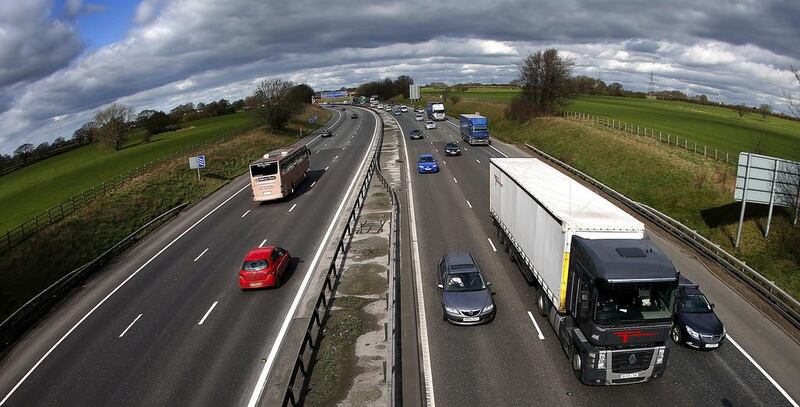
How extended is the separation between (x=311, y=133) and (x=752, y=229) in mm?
75530

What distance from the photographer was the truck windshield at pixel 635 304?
1103 cm

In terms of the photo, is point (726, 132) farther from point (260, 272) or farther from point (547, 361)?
point (260, 272)

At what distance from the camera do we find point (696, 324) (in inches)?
544

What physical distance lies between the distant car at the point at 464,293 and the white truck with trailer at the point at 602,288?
6.57ft

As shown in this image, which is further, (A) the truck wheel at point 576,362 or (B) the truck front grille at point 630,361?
(A) the truck wheel at point 576,362

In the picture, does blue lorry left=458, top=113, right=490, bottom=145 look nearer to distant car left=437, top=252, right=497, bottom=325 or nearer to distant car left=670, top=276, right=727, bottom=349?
distant car left=437, top=252, right=497, bottom=325

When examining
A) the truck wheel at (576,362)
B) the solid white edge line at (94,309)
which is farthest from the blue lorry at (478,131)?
the truck wheel at (576,362)

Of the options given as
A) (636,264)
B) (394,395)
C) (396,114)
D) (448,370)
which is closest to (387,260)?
(448,370)

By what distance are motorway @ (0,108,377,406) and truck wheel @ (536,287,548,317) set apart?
9454 millimetres

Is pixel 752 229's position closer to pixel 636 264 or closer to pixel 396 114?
pixel 636 264

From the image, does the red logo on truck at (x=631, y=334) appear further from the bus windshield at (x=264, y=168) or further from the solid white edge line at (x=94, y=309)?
the bus windshield at (x=264, y=168)

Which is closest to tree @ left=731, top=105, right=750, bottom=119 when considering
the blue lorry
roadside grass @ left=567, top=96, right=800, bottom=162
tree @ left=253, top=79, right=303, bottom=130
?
roadside grass @ left=567, top=96, right=800, bottom=162

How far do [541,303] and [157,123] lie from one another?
109021mm

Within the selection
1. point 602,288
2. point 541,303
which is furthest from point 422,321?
point 602,288
